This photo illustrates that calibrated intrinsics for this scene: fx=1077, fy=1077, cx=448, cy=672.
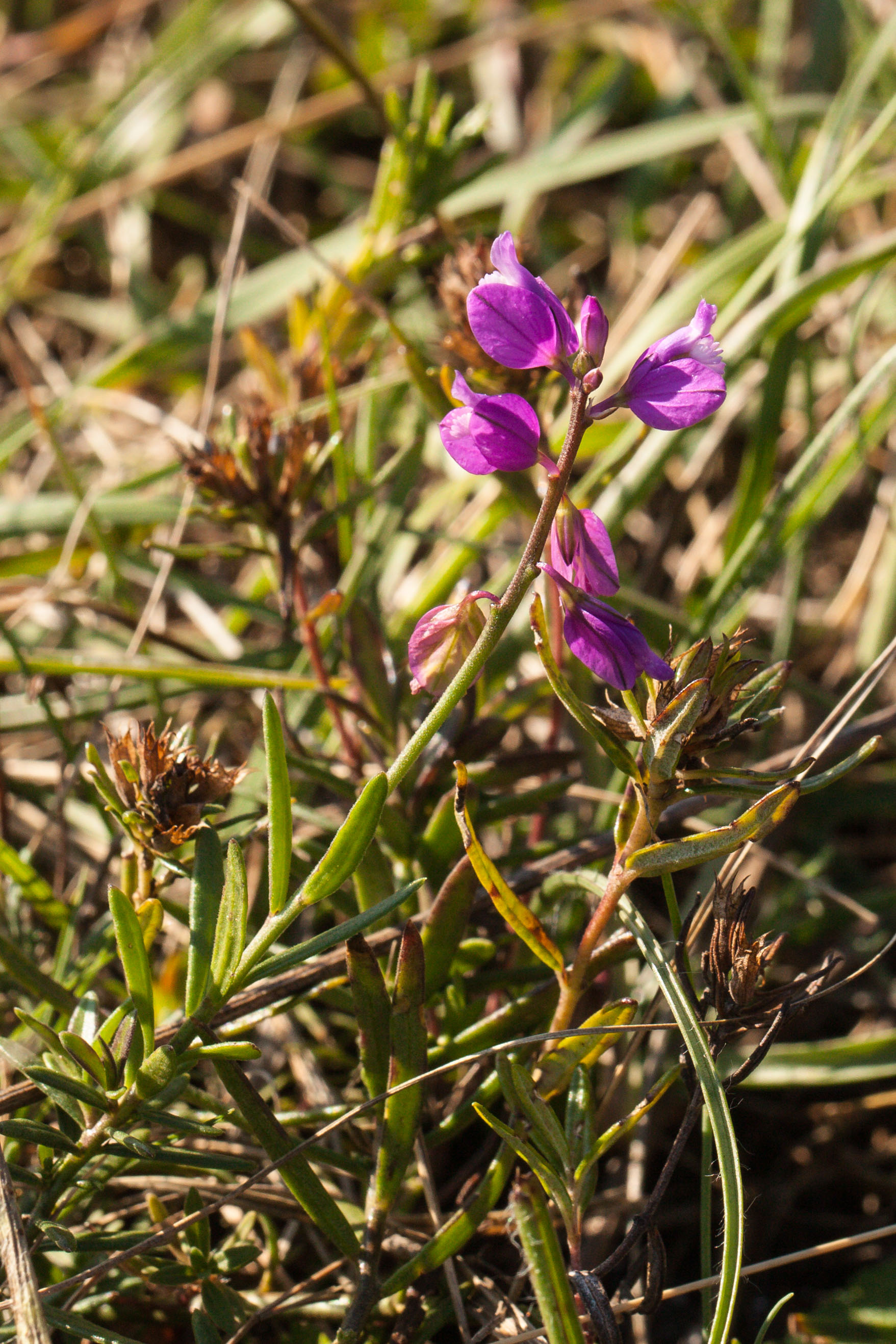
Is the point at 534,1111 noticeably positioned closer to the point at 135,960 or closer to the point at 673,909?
the point at 673,909

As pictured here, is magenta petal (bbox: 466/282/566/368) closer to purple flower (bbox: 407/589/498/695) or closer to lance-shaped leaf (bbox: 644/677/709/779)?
purple flower (bbox: 407/589/498/695)

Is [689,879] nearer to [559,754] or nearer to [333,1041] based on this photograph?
[559,754]

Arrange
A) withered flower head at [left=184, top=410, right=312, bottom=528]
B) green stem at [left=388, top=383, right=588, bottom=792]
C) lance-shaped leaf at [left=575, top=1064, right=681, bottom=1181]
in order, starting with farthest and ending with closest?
withered flower head at [left=184, top=410, right=312, bottom=528] < lance-shaped leaf at [left=575, top=1064, right=681, bottom=1181] < green stem at [left=388, top=383, right=588, bottom=792]

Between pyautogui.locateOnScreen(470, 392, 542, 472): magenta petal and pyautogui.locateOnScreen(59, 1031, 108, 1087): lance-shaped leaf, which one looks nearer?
pyautogui.locateOnScreen(470, 392, 542, 472): magenta petal

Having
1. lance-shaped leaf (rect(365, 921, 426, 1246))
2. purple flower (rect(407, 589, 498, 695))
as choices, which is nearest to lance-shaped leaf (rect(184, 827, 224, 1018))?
lance-shaped leaf (rect(365, 921, 426, 1246))

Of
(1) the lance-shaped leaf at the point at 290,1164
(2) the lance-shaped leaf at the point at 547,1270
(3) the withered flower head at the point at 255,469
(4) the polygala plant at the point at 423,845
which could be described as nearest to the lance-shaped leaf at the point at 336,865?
(4) the polygala plant at the point at 423,845

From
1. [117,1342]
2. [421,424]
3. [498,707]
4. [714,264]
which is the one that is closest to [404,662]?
[498,707]

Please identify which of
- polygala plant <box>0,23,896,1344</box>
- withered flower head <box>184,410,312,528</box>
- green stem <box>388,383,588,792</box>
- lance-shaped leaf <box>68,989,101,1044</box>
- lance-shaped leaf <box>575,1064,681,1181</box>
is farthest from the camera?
withered flower head <box>184,410,312,528</box>
